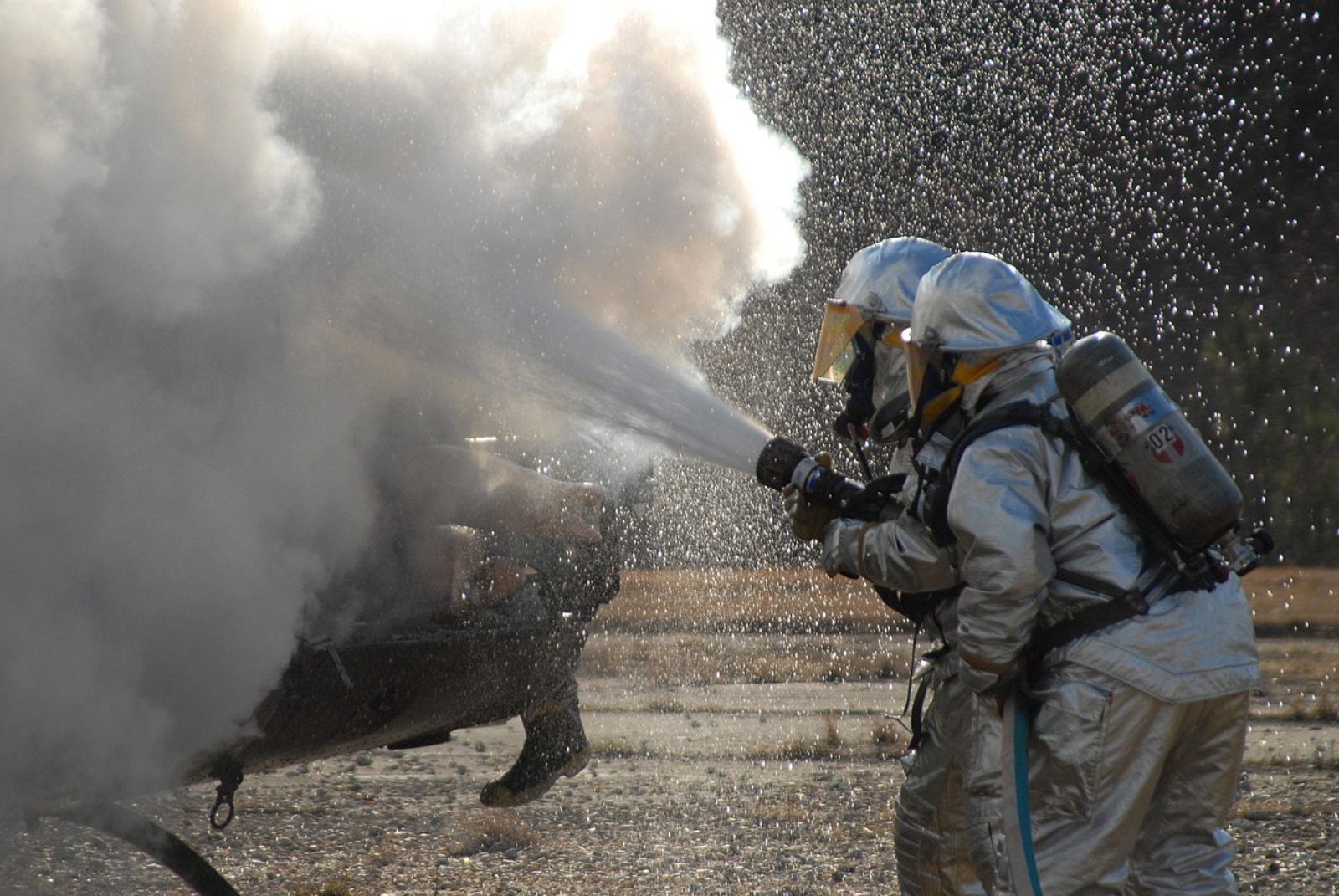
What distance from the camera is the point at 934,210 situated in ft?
48.2

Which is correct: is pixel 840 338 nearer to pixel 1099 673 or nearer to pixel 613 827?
pixel 1099 673

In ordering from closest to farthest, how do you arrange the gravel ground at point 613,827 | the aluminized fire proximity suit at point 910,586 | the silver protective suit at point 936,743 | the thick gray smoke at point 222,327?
the thick gray smoke at point 222,327, the silver protective suit at point 936,743, the aluminized fire proximity suit at point 910,586, the gravel ground at point 613,827

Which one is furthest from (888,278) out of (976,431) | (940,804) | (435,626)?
(435,626)

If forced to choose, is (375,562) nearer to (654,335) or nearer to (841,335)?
(841,335)

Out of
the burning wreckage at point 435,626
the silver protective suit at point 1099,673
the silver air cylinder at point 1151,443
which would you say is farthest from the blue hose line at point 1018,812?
the burning wreckage at point 435,626

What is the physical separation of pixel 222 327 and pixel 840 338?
4.76ft

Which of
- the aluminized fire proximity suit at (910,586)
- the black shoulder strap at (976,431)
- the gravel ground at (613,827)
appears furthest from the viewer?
the gravel ground at (613,827)

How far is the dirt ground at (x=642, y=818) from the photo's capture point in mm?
4844

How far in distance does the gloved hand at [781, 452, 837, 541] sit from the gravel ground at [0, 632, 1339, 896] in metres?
1.72

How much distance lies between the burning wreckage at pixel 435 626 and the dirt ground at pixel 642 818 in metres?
0.53

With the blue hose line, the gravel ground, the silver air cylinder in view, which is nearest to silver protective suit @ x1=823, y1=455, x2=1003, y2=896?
the blue hose line

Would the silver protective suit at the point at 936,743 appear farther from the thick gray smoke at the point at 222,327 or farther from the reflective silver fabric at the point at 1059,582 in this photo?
the thick gray smoke at the point at 222,327

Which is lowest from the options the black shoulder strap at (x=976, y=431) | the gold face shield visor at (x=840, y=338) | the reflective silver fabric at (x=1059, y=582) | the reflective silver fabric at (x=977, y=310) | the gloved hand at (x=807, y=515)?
the reflective silver fabric at (x=1059, y=582)

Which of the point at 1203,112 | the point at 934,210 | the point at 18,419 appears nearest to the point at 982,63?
the point at 934,210
